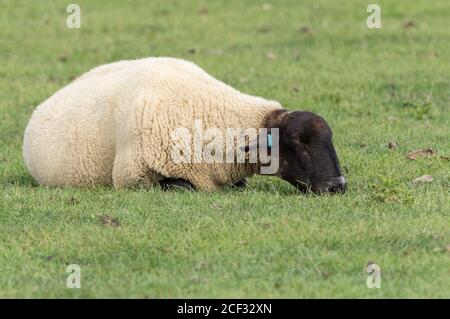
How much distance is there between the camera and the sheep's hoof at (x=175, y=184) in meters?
9.70

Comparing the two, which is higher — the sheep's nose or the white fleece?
the white fleece

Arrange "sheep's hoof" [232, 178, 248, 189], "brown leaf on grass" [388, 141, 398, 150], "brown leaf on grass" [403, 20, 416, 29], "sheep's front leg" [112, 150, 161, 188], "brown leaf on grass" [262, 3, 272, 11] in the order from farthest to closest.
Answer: "brown leaf on grass" [262, 3, 272, 11]
"brown leaf on grass" [403, 20, 416, 29]
"brown leaf on grass" [388, 141, 398, 150]
"sheep's hoof" [232, 178, 248, 189]
"sheep's front leg" [112, 150, 161, 188]

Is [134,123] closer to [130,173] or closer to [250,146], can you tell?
[130,173]

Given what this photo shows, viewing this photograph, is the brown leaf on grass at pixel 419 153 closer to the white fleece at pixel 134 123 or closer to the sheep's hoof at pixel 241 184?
the white fleece at pixel 134 123

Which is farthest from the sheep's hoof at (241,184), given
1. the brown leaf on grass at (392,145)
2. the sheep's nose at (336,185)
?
the brown leaf on grass at (392,145)

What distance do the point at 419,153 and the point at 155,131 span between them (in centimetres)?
295

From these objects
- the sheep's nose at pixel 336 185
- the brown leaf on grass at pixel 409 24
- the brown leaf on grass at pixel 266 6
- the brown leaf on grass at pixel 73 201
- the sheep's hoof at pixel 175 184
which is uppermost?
the brown leaf on grass at pixel 266 6

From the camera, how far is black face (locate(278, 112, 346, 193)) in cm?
929

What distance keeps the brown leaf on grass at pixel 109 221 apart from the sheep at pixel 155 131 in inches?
45.2

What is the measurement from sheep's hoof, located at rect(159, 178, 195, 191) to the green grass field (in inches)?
8.5

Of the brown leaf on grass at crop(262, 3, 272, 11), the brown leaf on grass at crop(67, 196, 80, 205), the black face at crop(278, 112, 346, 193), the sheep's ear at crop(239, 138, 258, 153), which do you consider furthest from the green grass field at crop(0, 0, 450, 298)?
the brown leaf on grass at crop(262, 3, 272, 11)

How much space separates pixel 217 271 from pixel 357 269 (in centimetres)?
96

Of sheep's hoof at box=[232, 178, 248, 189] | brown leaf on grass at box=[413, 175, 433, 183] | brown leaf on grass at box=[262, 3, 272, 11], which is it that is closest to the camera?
brown leaf on grass at box=[413, 175, 433, 183]

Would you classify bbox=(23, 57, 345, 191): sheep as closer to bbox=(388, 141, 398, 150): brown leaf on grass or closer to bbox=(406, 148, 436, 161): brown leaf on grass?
bbox=(406, 148, 436, 161): brown leaf on grass
